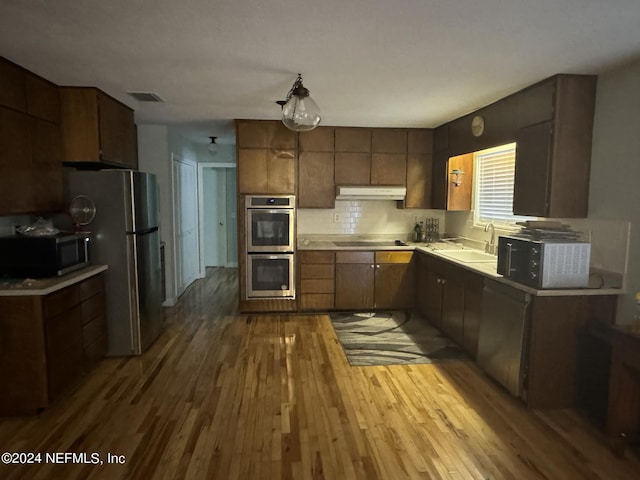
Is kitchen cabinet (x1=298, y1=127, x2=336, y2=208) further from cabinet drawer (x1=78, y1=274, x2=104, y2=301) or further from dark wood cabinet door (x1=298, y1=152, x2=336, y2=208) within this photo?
cabinet drawer (x1=78, y1=274, x2=104, y2=301)

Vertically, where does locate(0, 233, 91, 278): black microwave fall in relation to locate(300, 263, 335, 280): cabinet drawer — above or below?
above

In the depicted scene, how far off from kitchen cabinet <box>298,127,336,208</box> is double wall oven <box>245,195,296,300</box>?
0.30 metres

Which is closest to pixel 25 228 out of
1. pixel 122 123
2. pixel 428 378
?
pixel 122 123

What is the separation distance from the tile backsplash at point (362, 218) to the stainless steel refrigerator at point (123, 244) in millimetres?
2157

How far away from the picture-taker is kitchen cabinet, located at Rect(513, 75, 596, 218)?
278cm

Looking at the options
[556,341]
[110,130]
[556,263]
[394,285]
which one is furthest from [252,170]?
[556,341]

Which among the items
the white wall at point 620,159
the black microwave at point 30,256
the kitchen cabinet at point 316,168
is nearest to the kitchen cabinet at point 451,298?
the white wall at point 620,159

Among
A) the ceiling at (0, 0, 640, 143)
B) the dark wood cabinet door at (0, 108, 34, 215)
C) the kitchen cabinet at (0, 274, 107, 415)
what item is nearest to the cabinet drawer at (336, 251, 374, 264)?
the ceiling at (0, 0, 640, 143)

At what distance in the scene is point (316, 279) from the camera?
4719 mm

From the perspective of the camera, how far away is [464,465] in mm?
2117

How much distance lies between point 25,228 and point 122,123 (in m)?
1.38

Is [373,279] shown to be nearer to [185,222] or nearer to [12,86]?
[185,222]

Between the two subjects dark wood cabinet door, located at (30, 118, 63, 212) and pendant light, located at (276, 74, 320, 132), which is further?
dark wood cabinet door, located at (30, 118, 63, 212)

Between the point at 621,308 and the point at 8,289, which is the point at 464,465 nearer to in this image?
the point at 621,308
